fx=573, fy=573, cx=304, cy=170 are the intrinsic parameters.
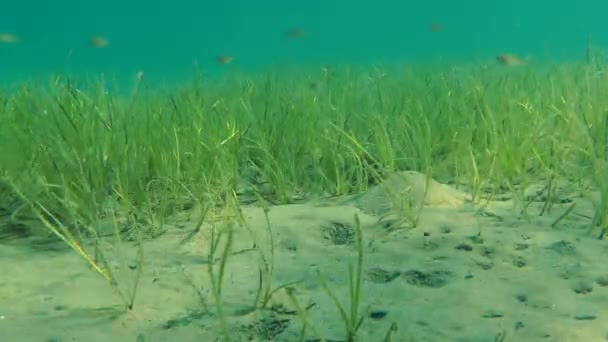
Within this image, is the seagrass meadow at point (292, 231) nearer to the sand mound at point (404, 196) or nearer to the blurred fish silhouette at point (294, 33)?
the sand mound at point (404, 196)

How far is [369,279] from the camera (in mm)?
2496

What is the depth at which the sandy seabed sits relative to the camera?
6.88 feet

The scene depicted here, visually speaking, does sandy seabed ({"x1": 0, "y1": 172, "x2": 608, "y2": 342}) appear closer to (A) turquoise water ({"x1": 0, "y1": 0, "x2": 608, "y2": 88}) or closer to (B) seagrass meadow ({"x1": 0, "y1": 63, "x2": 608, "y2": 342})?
(B) seagrass meadow ({"x1": 0, "y1": 63, "x2": 608, "y2": 342})

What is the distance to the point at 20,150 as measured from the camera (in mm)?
3463

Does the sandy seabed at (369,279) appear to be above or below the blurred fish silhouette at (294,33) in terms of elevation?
below

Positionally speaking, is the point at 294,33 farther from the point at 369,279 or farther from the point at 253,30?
the point at 253,30

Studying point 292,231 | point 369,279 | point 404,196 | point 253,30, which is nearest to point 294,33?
point 404,196

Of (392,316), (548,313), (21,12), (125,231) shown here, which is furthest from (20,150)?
(21,12)

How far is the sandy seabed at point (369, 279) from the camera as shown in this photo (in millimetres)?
2096

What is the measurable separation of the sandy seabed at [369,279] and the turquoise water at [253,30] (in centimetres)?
3643

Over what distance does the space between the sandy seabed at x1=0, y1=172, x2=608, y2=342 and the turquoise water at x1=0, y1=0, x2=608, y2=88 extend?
120 feet

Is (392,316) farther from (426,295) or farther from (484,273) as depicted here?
(484,273)

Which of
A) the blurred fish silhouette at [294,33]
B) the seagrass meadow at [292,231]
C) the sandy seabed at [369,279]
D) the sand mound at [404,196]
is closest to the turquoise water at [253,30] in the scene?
the blurred fish silhouette at [294,33]

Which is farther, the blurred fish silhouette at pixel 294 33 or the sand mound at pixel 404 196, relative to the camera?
the blurred fish silhouette at pixel 294 33
